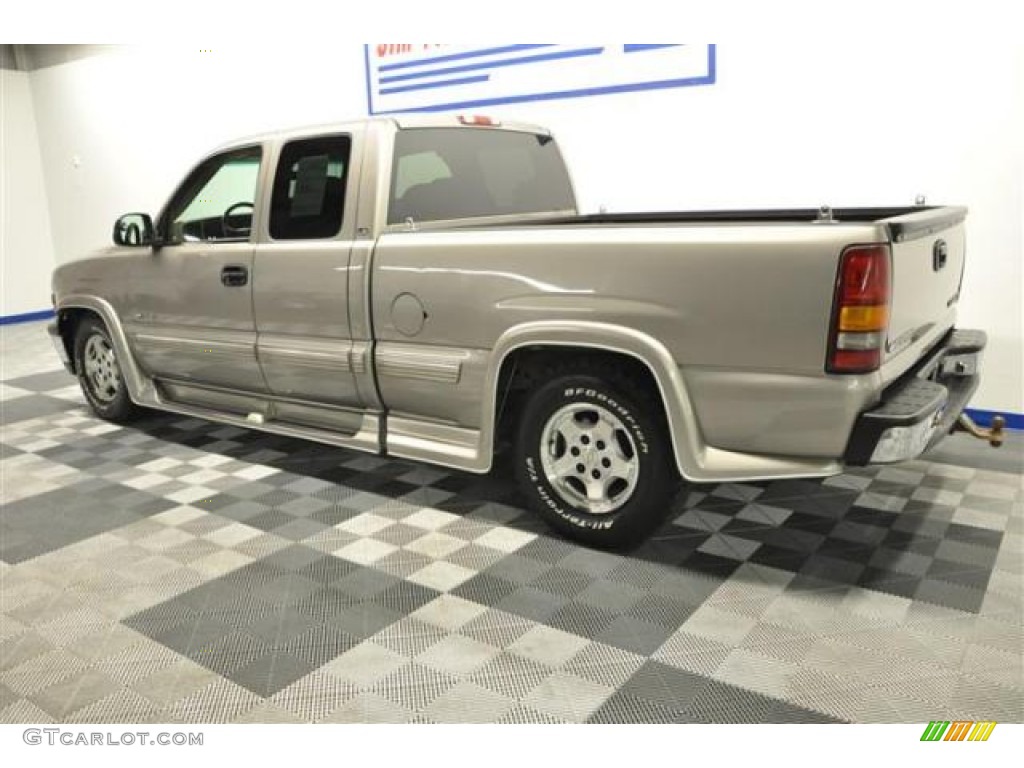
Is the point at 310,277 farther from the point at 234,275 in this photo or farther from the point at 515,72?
the point at 515,72

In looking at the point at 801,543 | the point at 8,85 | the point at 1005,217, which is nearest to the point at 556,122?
the point at 1005,217

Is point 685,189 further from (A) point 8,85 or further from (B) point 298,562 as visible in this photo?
(A) point 8,85

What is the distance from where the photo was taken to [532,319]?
312cm

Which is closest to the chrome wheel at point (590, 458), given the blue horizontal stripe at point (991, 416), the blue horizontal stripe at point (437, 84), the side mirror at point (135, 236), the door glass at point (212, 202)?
the door glass at point (212, 202)

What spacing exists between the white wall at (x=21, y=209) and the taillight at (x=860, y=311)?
1115 centimetres

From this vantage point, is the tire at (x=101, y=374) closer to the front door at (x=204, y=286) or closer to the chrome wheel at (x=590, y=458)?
the front door at (x=204, y=286)

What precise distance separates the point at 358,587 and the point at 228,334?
1846 millimetres

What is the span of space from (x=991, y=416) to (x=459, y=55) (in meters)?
4.51

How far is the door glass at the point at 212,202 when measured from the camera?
4340 millimetres

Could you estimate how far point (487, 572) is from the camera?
→ 3078 mm

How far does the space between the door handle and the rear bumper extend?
2.84 m

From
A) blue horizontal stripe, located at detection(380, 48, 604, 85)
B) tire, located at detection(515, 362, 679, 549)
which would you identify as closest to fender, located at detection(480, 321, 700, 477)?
tire, located at detection(515, 362, 679, 549)

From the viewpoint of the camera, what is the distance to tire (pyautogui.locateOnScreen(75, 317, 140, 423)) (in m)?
5.23
